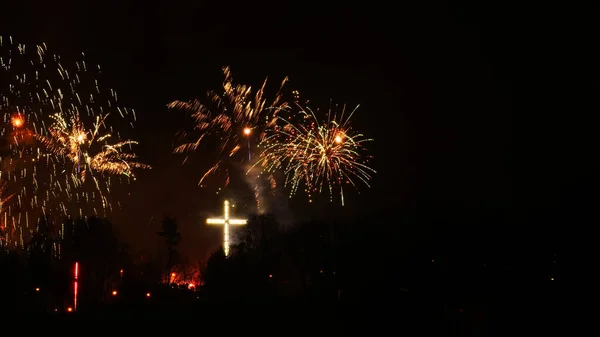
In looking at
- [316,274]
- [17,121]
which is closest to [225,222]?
[316,274]

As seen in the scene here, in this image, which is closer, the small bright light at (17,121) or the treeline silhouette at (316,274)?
the treeline silhouette at (316,274)

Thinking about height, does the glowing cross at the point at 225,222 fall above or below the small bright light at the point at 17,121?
below

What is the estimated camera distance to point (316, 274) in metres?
37.3

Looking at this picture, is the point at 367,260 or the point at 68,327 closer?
the point at 68,327

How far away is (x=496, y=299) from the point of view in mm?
23453

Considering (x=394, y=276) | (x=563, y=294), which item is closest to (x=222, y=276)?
(x=394, y=276)

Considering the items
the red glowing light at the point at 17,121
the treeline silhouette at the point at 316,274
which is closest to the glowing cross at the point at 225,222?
the treeline silhouette at the point at 316,274

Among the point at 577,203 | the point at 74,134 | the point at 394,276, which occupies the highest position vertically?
the point at 74,134

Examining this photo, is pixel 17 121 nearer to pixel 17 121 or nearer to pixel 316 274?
pixel 17 121

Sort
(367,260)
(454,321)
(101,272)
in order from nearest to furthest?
(454,321), (367,260), (101,272)

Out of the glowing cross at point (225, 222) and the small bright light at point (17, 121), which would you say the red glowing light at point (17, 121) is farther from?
the glowing cross at point (225, 222)

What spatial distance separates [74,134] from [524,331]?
18441 mm

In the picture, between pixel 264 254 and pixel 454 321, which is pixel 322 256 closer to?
pixel 264 254

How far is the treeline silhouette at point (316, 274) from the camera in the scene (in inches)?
890
